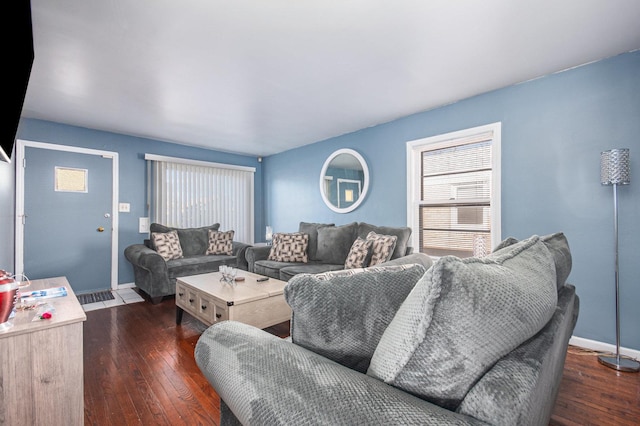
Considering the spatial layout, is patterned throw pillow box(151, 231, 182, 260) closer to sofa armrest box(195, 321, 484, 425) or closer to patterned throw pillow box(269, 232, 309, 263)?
patterned throw pillow box(269, 232, 309, 263)

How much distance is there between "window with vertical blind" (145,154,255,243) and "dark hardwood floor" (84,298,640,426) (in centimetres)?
234

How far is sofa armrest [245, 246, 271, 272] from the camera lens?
4.11 meters

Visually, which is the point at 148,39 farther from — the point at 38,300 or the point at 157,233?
the point at 157,233

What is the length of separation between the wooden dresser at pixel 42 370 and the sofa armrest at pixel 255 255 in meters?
2.71

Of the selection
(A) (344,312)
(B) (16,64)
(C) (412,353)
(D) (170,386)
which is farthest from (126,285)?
(C) (412,353)

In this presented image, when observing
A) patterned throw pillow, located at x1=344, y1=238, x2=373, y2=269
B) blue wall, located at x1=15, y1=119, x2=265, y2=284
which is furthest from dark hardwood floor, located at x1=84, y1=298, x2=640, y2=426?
blue wall, located at x1=15, y1=119, x2=265, y2=284

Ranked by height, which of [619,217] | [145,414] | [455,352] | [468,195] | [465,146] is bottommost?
[145,414]

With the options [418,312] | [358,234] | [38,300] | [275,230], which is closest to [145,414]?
[38,300]

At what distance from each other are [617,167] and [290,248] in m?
3.25

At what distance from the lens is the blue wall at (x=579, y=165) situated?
88.0 inches

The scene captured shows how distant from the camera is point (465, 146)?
324 cm

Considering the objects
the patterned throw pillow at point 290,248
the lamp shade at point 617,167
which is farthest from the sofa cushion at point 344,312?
the patterned throw pillow at point 290,248

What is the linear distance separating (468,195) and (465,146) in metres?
0.54

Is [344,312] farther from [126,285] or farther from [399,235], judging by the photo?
[126,285]
